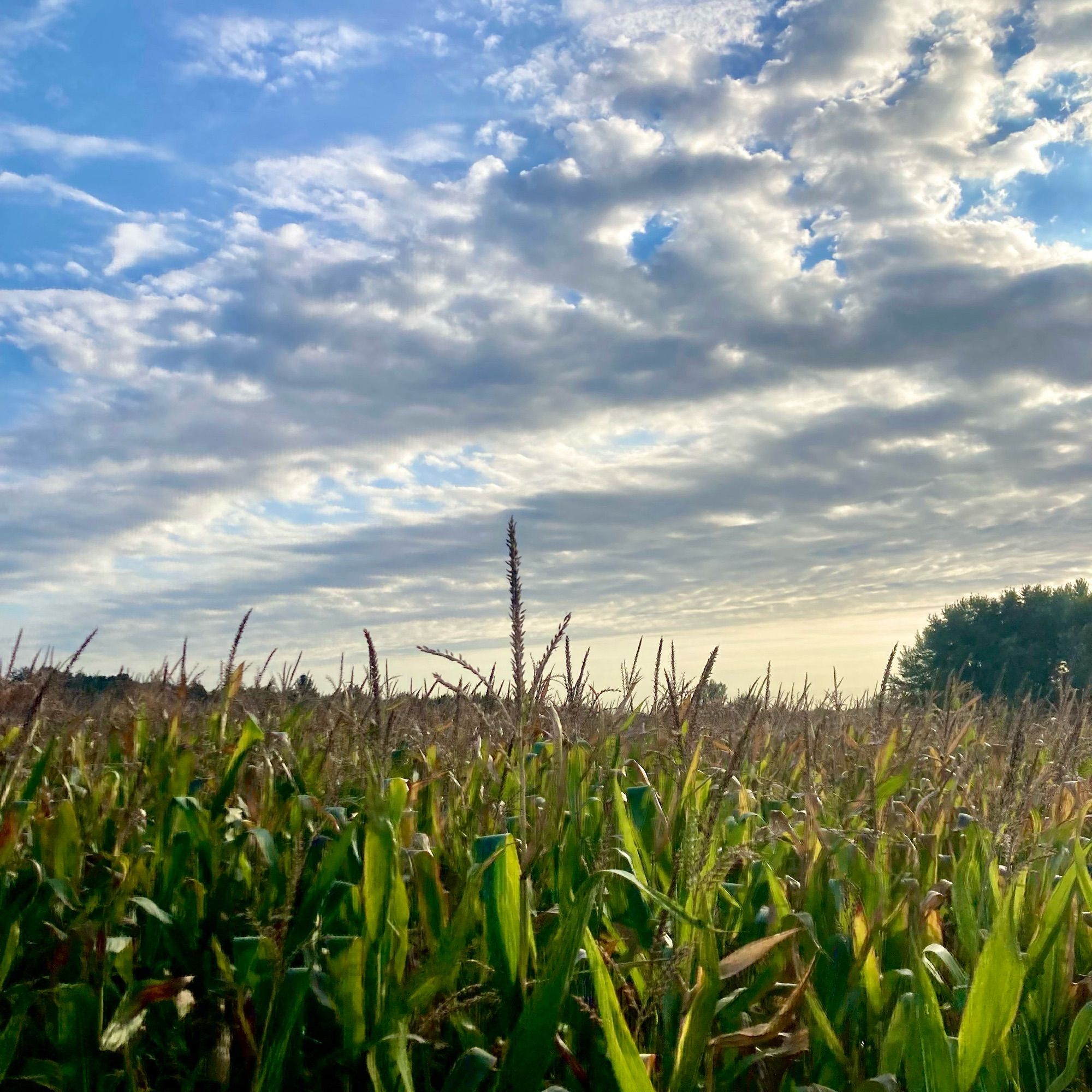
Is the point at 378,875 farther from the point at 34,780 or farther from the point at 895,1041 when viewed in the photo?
the point at 34,780

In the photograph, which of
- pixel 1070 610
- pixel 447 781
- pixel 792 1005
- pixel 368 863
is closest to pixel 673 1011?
pixel 792 1005

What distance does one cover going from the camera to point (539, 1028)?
2.15 meters

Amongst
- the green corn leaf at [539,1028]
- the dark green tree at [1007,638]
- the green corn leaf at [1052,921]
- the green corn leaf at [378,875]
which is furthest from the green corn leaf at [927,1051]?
the dark green tree at [1007,638]

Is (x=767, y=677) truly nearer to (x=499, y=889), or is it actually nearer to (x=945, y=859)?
(x=945, y=859)

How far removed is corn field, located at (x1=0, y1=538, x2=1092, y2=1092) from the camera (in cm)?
226

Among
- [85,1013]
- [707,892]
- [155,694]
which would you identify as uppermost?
[155,694]

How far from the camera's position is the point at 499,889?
250 centimetres

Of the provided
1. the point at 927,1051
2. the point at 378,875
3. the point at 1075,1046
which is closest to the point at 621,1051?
the point at 927,1051

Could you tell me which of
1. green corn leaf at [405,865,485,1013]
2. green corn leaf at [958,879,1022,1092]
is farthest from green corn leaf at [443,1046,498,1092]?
green corn leaf at [958,879,1022,1092]

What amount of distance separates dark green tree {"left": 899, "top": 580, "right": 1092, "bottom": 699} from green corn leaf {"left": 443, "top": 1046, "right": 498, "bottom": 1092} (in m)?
36.5

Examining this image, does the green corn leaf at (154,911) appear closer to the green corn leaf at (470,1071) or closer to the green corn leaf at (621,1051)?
the green corn leaf at (470,1071)

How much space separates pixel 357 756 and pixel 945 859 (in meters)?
2.67

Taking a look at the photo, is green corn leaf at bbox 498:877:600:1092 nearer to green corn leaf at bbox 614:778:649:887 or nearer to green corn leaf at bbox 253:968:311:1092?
green corn leaf at bbox 253:968:311:1092

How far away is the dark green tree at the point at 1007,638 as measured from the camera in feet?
122
